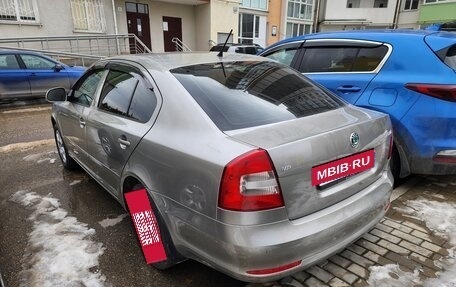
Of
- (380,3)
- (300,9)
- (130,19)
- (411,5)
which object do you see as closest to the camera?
(130,19)

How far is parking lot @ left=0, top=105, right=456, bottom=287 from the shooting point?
241cm

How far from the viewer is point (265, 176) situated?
1761 mm

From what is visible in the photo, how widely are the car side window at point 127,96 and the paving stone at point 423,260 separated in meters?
2.22

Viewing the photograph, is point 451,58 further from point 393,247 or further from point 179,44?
point 179,44

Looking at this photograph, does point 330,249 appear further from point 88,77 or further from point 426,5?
point 426,5

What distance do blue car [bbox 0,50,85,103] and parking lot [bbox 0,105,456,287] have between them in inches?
228

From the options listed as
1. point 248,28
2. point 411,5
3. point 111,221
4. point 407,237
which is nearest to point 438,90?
point 407,237

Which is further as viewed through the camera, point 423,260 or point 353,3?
point 353,3

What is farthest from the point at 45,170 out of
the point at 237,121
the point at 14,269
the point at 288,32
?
the point at 288,32

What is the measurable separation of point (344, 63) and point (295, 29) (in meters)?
28.7

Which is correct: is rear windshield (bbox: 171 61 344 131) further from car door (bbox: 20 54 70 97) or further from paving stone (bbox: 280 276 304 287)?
car door (bbox: 20 54 70 97)

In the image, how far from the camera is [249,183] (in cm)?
176

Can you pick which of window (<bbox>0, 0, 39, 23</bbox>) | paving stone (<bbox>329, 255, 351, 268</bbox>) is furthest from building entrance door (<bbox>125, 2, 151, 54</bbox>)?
paving stone (<bbox>329, 255, 351, 268</bbox>)

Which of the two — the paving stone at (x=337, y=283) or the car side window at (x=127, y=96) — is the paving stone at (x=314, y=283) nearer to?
the paving stone at (x=337, y=283)
